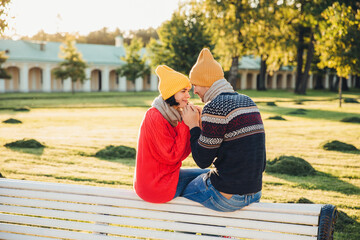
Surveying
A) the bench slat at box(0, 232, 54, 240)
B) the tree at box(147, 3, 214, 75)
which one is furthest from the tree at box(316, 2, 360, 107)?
the tree at box(147, 3, 214, 75)

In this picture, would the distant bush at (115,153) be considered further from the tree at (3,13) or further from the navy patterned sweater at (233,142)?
the navy patterned sweater at (233,142)

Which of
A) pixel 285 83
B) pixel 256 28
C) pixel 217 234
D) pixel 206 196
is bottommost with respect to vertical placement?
pixel 285 83

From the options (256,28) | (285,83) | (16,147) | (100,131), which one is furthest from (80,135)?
(285,83)

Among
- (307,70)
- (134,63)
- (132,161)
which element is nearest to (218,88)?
(132,161)

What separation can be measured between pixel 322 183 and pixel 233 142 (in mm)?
4816

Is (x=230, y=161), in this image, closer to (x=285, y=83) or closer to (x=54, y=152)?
(x=54, y=152)

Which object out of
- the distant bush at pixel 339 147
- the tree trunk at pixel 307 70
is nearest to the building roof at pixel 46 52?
the tree trunk at pixel 307 70

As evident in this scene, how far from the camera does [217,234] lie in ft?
8.14

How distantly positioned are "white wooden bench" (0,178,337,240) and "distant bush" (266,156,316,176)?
502 cm

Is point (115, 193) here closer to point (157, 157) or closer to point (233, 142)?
point (157, 157)

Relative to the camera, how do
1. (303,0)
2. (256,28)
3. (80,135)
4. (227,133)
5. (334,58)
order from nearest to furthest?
(227,133)
(80,135)
(334,58)
(256,28)
(303,0)

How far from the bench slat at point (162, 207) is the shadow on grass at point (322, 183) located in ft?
14.2

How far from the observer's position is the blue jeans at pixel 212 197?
251 cm

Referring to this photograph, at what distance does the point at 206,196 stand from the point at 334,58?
51.4 feet
